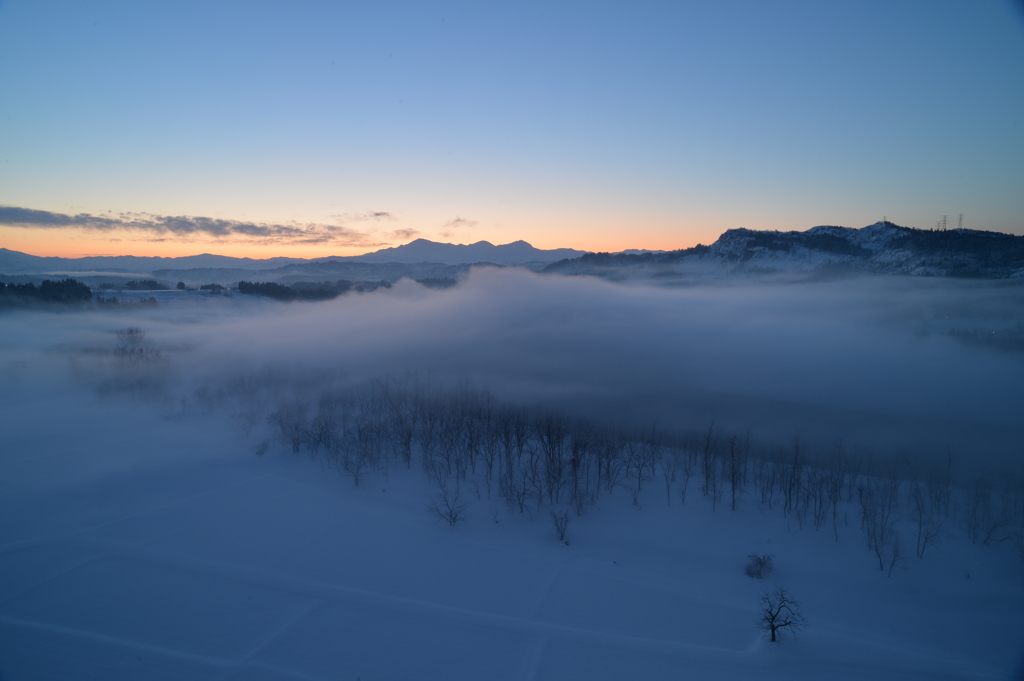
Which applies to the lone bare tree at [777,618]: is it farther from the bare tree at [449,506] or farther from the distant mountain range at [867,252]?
the distant mountain range at [867,252]

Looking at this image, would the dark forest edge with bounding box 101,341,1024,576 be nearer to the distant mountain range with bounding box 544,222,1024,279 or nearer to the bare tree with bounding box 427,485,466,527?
the bare tree with bounding box 427,485,466,527

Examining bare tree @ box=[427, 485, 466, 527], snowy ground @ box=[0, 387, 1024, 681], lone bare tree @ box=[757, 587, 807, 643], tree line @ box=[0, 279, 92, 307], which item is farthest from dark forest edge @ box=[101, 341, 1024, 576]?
tree line @ box=[0, 279, 92, 307]

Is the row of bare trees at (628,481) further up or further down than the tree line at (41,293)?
further down

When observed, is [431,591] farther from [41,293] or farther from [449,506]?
[41,293]

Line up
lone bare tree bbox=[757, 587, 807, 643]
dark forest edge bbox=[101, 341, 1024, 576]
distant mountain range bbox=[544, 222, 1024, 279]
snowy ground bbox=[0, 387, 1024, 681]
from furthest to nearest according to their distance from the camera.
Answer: distant mountain range bbox=[544, 222, 1024, 279] → dark forest edge bbox=[101, 341, 1024, 576] → lone bare tree bbox=[757, 587, 807, 643] → snowy ground bbox=[0, 387, 1024, 681]

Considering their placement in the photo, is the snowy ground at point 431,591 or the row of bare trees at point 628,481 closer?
the snowy ground at point 431,591

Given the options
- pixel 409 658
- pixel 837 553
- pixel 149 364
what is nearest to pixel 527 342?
pixel 149 364

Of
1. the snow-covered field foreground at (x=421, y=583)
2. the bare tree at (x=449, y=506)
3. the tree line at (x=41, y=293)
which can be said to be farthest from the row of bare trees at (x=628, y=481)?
the tree line at (x=41, y=293)
